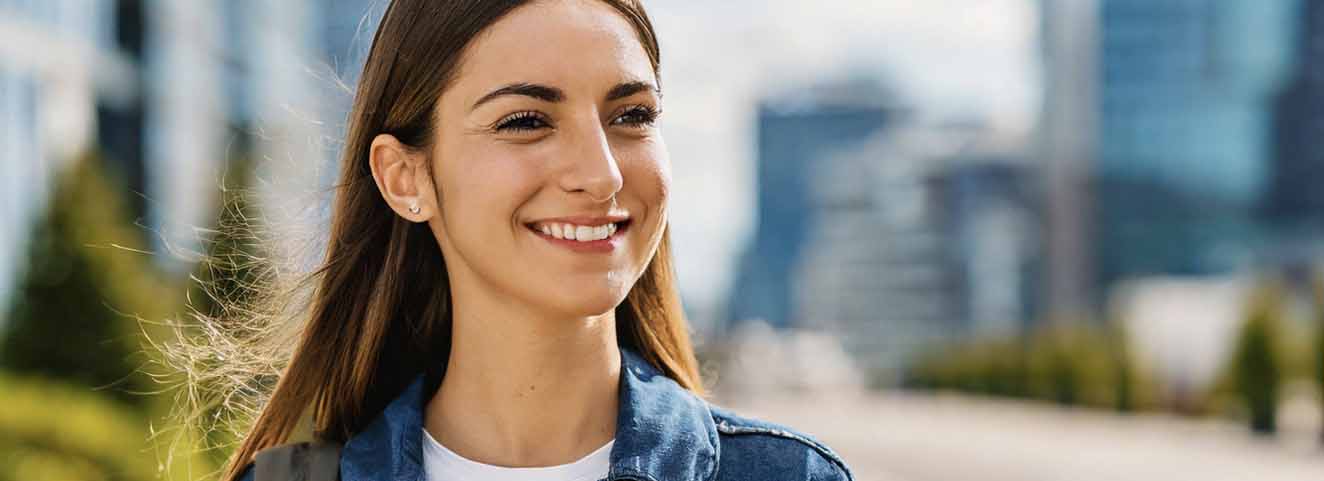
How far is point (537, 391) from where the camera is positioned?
193 cm

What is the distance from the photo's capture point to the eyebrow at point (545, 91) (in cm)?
178

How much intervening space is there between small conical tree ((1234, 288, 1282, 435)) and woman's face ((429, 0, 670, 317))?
72.6 feet

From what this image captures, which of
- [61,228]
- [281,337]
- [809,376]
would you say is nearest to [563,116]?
[281,337]

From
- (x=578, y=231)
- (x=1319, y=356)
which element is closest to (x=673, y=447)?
(x=578, y=231)

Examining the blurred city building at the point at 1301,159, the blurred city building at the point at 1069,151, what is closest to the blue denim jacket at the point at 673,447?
the blurred city building at the point at 1301,159

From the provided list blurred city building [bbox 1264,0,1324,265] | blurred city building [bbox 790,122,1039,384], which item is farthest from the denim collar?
blurred city building [bbox 790,122,1039,384]

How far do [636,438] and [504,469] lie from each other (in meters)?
0.17

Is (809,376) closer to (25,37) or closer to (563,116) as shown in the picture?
(25,37)

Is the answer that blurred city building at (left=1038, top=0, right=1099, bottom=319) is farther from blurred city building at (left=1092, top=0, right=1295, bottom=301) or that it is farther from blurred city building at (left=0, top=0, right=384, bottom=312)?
blurred city building at (left=0, top=0, right=384, bottom=312)

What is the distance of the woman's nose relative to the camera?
175 cm

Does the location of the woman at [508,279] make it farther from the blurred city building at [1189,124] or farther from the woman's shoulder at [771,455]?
the blurred city building at [1189,124]

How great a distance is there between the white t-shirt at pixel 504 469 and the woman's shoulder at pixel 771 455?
145 millimetres

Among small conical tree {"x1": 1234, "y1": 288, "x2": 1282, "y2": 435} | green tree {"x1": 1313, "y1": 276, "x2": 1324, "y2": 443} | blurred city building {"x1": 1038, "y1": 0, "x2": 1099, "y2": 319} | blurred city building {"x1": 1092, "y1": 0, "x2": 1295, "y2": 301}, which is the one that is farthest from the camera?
blurred city building {"x1": 1038, "y1": 0, "x2": 1099, "y2": 319}

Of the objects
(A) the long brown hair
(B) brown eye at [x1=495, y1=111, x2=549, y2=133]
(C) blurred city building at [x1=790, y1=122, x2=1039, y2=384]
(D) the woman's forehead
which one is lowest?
(C) blurred city building at [x1=790, y1=122, x2=1039, y2=384]
